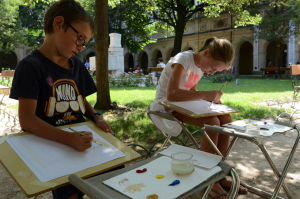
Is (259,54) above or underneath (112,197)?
above

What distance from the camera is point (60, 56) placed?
1539mm

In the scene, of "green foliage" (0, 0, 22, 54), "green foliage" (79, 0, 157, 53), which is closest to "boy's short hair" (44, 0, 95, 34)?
"green foliage" (79, 0, 157, 53)

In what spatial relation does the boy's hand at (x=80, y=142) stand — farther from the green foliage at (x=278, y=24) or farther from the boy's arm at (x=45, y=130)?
the green foliage at (x=278, y=24)

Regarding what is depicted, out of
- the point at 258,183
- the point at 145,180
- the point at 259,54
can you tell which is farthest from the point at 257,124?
the point at 259,54

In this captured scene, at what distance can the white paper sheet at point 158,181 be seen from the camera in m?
0.99

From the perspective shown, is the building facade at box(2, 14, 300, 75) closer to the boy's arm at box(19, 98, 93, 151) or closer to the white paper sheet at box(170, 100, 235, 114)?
the white paper sheet at box(170, 100, 235, 114)

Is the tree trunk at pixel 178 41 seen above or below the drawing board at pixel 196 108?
above

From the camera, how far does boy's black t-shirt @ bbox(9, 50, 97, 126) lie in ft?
4.44

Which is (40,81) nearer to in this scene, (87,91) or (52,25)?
(52,25)

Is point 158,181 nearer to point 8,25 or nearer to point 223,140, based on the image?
point 223,140

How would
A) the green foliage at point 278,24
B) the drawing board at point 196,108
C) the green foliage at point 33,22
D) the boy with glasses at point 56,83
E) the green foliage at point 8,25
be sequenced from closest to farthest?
the boy with glasses at point 56,83 < the drawing board at point 196,108 < the green foliage at point 278,24 < the green foliage at point 8,25 < the green foliage at point 33,22

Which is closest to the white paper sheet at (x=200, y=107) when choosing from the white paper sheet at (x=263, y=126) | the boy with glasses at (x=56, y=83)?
the white paper sheet at (x=263, y=126)

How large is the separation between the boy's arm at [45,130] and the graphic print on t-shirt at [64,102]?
0.48ft

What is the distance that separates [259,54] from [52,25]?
26.8 meters
